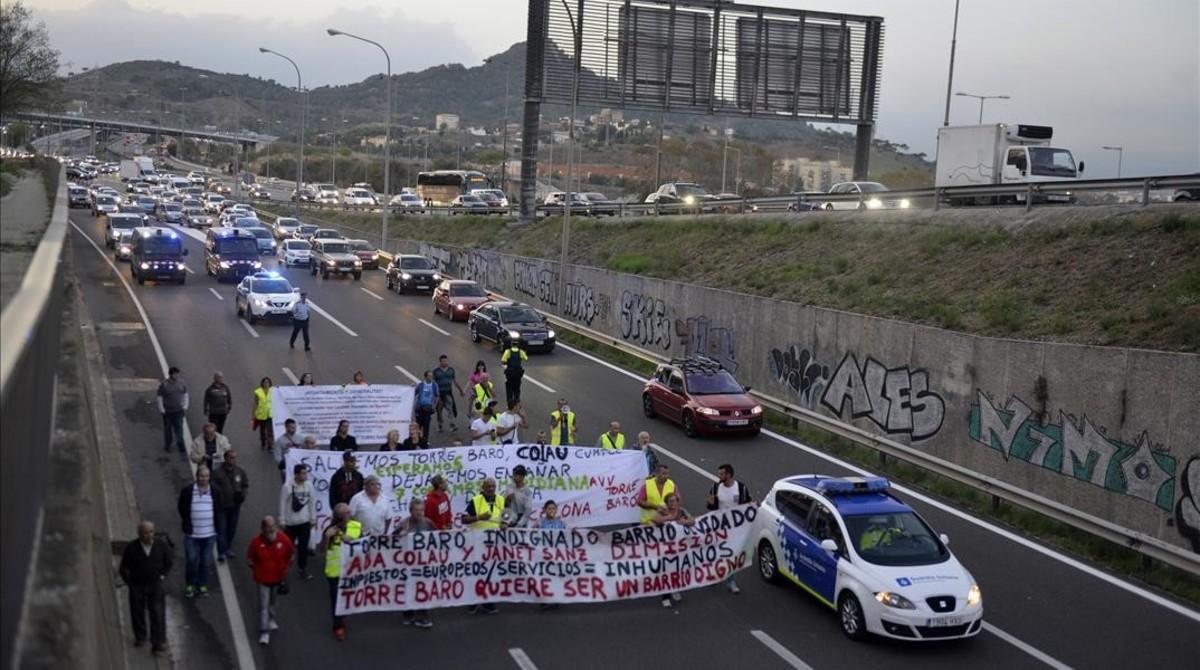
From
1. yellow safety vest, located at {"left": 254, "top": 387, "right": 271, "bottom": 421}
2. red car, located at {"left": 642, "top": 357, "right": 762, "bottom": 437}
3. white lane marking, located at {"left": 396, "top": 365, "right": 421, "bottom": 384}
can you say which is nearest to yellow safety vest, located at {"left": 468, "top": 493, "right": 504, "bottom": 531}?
yellow safety vest, located at {"left": 254, "top": 387, "right": 271, "bottom": 421}

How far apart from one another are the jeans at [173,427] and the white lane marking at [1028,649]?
45.2 feet

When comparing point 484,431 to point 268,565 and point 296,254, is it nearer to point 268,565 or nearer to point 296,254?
point 268,565

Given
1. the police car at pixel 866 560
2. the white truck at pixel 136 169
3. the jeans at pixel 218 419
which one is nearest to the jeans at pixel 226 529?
the jeans at pixel 218 419

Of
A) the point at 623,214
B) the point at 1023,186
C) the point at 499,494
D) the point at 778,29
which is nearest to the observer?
the point at 499,494

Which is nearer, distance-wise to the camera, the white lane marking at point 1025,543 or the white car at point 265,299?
the white lane marking at point 1025,543

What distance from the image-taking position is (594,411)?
26.0 metres

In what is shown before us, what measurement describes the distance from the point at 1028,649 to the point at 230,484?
10041 millimetres

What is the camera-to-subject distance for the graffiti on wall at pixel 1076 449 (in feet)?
54.3

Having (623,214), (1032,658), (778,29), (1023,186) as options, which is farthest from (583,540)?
(623,214)

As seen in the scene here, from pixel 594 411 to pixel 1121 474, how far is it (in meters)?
12.0

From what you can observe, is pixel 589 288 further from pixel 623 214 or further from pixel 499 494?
pixel 499 494

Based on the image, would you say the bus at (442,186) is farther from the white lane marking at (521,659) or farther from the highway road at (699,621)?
the white lane marking at (521,659)

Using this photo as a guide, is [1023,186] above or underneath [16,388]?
above

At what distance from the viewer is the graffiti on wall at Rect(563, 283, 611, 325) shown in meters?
37.9
